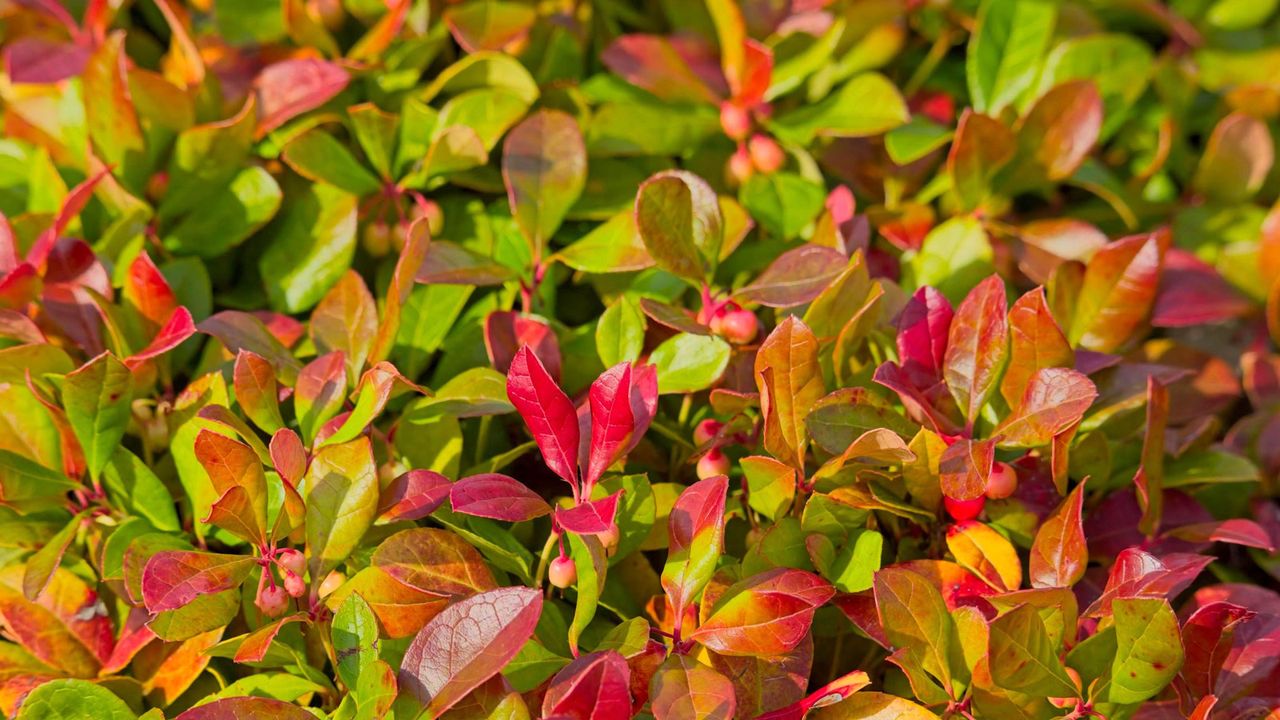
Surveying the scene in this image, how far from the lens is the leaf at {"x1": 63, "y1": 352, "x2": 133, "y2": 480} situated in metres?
0.96

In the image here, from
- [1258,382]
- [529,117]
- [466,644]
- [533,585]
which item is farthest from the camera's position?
[1258,382]

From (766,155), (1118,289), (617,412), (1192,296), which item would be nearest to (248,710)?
(617,412)

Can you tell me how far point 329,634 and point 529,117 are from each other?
0.58m

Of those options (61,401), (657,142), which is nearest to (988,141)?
(657,142)

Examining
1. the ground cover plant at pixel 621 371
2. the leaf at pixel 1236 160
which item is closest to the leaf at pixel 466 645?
the ground cover plant at pixel 621 371

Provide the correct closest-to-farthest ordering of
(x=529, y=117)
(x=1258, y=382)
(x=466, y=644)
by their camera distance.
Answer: (x=466, y=644), (x=529, y=117), (x=1258, y=382)

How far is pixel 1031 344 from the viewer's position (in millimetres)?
1006

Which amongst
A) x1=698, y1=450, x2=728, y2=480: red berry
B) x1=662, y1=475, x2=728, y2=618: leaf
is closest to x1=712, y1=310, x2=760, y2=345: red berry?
x1=698, y1=450, x2=728, y2=480: red berry

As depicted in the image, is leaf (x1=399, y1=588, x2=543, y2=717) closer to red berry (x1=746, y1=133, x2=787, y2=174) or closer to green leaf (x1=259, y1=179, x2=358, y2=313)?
green leaf (x1=259, y1=179, x2=358, y2=313)

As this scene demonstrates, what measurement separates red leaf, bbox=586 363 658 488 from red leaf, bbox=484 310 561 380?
5.1 inches

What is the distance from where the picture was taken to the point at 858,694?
878 mm

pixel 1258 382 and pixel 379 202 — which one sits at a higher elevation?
pixel 379 202

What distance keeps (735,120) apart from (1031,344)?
0.48 meters

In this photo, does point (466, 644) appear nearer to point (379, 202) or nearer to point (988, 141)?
point (379, 202)
